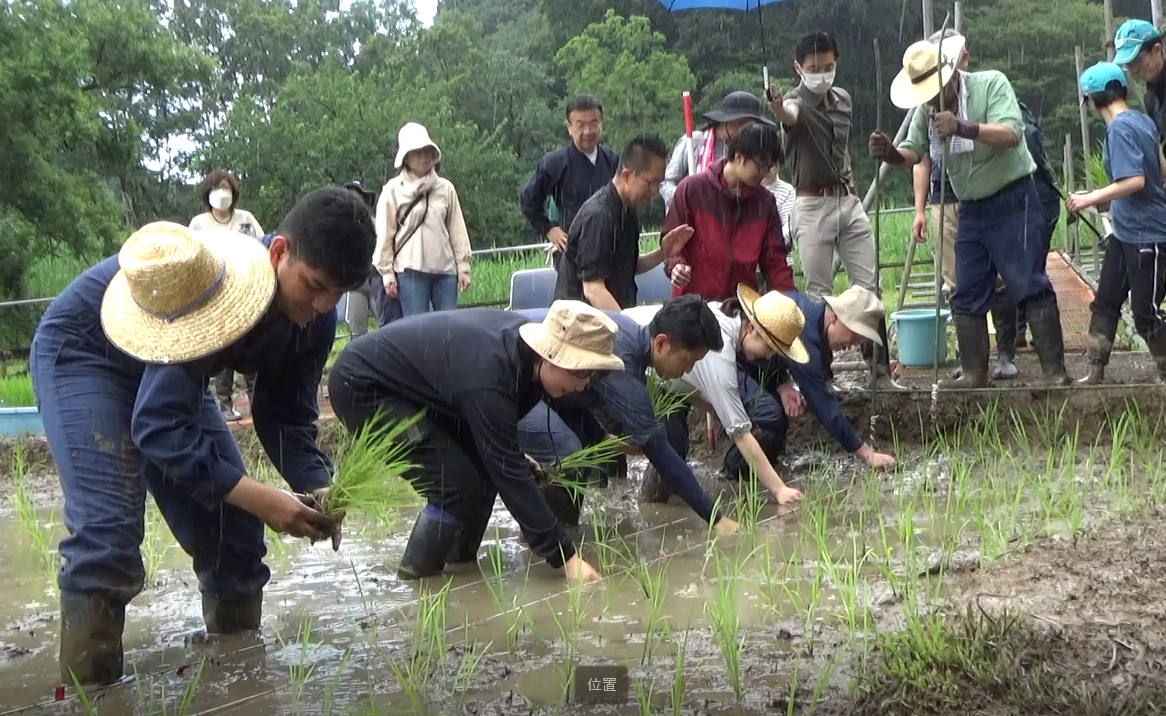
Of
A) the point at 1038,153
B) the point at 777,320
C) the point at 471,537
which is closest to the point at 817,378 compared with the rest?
the point at 777,320

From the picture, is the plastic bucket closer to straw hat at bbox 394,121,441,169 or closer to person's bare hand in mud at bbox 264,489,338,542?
straw hat at bbox 394,121,441,169

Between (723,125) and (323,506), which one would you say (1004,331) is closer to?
(723,125)

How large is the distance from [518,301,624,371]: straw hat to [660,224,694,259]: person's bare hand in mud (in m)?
1.83

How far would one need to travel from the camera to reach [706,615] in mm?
3547

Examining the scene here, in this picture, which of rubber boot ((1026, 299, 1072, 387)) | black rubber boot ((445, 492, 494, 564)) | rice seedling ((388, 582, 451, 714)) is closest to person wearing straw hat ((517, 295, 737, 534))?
black rubber boot ((445, 492, 494, 564))

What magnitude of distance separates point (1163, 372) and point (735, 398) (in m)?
2.32

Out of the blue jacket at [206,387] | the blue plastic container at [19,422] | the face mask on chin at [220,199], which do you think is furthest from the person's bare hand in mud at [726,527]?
the blue plastic container at [19,422]

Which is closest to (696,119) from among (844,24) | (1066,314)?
(844,24)

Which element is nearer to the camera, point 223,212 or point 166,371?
point 166,371

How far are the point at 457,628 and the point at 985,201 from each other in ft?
11.5

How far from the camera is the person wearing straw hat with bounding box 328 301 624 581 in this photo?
371 centimetres

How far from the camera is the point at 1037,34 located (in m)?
22.6

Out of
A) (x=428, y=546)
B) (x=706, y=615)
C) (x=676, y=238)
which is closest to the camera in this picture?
(x=706, y=615)

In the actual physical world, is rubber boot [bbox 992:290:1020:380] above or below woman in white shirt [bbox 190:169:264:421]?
below
